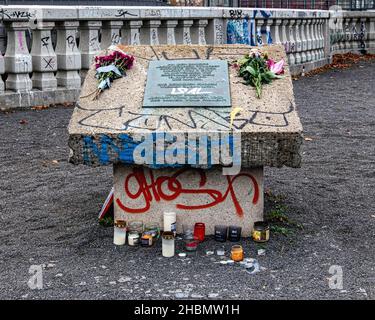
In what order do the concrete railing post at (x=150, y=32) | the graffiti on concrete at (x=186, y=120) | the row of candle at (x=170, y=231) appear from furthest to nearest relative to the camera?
the concrete railing post at (x=150, y=32), the row of candle at (x=170, y=231), the graffiti on concrete at (x=186, y=120)

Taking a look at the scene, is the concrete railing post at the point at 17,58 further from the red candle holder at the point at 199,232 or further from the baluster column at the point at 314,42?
the baluster column at the point at 314,42

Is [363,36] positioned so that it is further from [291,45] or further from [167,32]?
[167,32]

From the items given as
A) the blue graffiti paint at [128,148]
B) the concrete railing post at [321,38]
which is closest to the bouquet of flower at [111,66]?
the blue graffiti paint at [128,148]

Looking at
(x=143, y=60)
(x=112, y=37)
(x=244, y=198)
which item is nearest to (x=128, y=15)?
(x=112, y=37)

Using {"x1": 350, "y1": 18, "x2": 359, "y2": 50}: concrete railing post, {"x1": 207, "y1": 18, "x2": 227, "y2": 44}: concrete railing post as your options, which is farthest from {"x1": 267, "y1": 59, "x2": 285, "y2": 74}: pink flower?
{"x1": 350, "y1": 18, "x2": 359, "y2": 50}: concrete railing post

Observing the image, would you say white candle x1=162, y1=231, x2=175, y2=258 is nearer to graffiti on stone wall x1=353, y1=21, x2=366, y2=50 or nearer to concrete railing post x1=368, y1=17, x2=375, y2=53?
graffiti on stone wall x1=353, y1=21, x2=366, y2=50

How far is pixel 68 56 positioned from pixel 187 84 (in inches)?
242

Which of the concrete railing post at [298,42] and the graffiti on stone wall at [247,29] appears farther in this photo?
the concrete railing post at [298,42]

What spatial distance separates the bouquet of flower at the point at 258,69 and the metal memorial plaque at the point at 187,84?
0.14 m

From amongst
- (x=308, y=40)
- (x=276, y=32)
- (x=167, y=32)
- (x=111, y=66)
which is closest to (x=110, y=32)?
(x=167, y=32)

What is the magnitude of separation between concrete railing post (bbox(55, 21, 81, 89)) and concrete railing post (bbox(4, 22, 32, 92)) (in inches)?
25.2

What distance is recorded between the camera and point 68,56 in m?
A: 12.0

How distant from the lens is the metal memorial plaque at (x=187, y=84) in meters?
6.02

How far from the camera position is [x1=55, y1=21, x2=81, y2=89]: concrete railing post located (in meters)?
11.8
